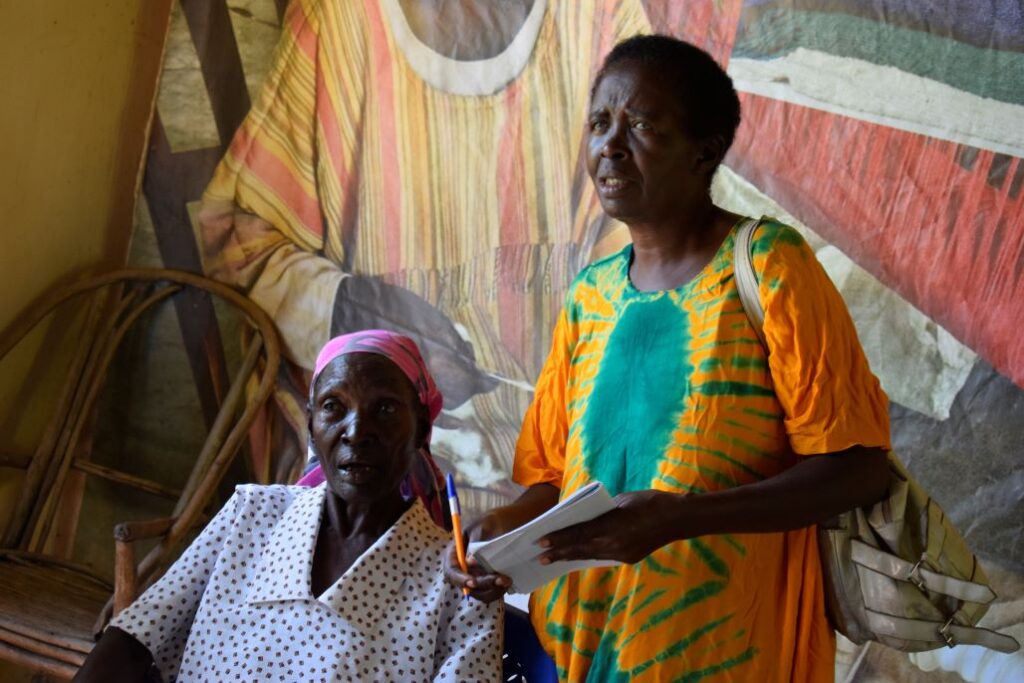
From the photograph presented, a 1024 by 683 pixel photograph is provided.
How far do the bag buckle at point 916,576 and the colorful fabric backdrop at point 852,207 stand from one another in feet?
2.70

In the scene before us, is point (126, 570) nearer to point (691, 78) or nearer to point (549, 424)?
point (549, 424)

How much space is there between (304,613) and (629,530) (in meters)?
0.75

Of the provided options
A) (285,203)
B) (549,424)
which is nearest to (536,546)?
(549,424)

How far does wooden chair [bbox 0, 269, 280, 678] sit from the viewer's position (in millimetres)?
3018

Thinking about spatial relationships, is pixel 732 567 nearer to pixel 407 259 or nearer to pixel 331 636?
pixel 331 636

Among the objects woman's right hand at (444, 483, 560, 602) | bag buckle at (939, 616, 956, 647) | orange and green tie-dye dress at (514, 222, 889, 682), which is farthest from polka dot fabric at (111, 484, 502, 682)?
bag buckle at (939, 616, 956, 647)

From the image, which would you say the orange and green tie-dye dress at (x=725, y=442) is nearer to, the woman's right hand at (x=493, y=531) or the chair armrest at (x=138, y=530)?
the woman's right hand at (x=493, y=531)

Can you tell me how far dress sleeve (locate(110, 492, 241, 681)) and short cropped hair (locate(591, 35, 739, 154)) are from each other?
3.70ft

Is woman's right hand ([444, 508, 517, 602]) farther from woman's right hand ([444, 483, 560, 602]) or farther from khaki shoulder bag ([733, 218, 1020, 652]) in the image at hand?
khaki shoulder bag ([733, 218, 1020, 652])

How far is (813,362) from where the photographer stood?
5.18ft

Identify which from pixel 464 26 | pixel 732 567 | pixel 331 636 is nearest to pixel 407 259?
pixel 464 26

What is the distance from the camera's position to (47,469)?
12.1 feet

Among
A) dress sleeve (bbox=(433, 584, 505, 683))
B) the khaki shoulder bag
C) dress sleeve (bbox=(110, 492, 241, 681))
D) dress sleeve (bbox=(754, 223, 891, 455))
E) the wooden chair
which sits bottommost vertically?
the wooden chair

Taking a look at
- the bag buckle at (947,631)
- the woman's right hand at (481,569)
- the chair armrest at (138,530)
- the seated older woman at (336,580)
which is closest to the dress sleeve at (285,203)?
the chair armrest at (138,530)
